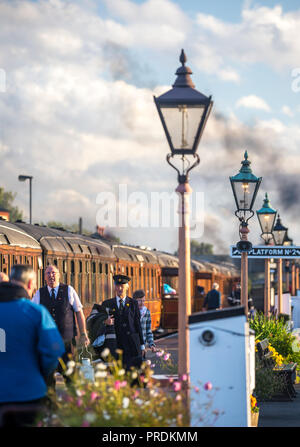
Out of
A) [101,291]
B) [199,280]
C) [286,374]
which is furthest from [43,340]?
[199,280]

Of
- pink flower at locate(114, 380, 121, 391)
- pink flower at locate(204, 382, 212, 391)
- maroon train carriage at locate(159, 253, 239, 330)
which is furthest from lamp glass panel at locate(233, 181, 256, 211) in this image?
maroon train carriage at locate(159, 253, 239, 330)

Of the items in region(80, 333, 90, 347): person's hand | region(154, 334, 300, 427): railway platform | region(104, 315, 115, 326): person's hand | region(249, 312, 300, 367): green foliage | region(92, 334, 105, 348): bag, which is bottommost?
region(154, 334, 300, 427): railway platform

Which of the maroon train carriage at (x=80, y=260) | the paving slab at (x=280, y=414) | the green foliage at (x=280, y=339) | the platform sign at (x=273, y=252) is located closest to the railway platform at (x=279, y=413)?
the paving slab at (x=280, y=414)

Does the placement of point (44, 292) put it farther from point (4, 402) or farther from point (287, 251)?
point (287, 251)

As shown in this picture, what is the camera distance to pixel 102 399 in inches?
281

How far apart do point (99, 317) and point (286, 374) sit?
4287 mm

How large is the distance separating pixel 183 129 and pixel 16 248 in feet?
36.4

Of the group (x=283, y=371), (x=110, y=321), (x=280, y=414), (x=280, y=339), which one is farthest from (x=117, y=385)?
(x=280, y=339)

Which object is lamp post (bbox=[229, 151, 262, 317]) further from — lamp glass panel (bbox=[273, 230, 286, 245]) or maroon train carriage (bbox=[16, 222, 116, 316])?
lamp glass panel (bbox=[273, 230, 286, 245])

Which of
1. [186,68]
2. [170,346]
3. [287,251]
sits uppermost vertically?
[186,68]

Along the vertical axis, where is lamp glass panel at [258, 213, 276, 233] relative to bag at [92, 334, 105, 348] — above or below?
above

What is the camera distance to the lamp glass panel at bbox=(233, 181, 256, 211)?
664 inches

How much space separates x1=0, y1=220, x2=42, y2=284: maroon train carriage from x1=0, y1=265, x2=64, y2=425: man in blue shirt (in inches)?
465
